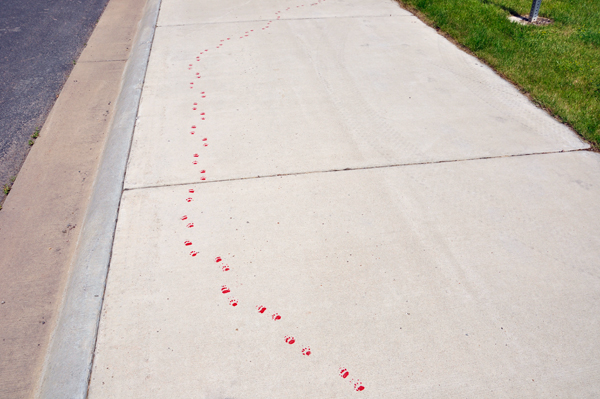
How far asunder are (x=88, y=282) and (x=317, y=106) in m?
3.00

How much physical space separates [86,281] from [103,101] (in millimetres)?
3078

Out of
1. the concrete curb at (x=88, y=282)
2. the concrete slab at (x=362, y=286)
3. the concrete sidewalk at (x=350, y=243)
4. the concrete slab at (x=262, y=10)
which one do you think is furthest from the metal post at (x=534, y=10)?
the concrete curb at (x=88, y=282)

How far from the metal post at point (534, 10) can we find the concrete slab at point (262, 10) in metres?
1.91

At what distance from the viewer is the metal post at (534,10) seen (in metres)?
7.11

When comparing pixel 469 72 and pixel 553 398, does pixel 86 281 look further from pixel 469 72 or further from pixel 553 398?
pixel 469 72

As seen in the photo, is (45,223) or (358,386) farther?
(45,223)

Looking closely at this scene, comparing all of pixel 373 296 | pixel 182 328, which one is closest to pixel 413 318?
pixel 373 296

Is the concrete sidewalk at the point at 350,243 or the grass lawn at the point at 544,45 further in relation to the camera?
the grass lawn at the point at 544,45

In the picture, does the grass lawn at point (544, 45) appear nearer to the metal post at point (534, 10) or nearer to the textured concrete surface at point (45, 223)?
the metal post at point (534, 10)

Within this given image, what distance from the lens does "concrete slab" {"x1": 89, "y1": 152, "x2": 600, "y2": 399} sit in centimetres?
243

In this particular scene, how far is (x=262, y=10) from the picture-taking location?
25.8ft

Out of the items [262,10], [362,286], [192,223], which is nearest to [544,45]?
[262,10]

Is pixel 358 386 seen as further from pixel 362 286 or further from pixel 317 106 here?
pixel 317 106

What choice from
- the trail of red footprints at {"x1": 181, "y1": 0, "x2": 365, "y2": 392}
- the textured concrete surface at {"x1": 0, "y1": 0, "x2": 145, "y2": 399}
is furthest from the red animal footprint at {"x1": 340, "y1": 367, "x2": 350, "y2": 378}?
the textured concrete surface at {"x1": 0, "y1": 0, "x2": 145, "y2": 399}
